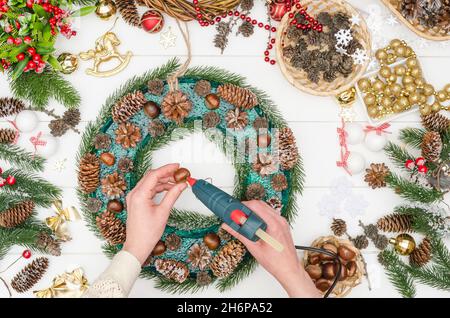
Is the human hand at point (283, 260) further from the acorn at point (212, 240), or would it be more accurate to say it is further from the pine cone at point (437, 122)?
the pine cone at point (437, 122)

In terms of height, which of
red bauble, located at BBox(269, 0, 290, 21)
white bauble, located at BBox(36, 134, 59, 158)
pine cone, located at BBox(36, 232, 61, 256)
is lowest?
pine cone, located at BBox(36, 232, 61, 256)

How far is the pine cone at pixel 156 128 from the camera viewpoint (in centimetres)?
133

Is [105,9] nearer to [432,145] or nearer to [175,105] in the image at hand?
[175,105]

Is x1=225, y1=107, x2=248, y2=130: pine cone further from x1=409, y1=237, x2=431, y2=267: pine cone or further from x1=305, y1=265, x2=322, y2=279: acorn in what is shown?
x1=409, y1=237, x2=431, y2=267: pine cone

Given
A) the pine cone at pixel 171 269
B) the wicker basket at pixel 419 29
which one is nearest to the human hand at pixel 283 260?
the pine cone at pixel 171 269

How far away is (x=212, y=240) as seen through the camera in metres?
1.33

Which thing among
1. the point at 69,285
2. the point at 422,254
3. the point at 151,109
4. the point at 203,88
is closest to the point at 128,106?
the point at 151,109

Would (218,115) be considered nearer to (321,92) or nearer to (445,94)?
(321,92)

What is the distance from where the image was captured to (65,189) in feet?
4.58

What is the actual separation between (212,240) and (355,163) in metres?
0.48

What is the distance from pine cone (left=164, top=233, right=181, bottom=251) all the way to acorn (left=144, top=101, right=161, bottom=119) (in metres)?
0.35

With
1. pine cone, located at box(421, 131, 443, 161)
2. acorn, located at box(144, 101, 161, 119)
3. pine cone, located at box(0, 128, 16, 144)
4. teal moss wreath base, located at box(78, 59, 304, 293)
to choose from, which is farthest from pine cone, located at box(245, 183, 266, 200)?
pine cone, located at box(0, 128, 16, 144)

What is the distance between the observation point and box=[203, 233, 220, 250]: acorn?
1.34 m
